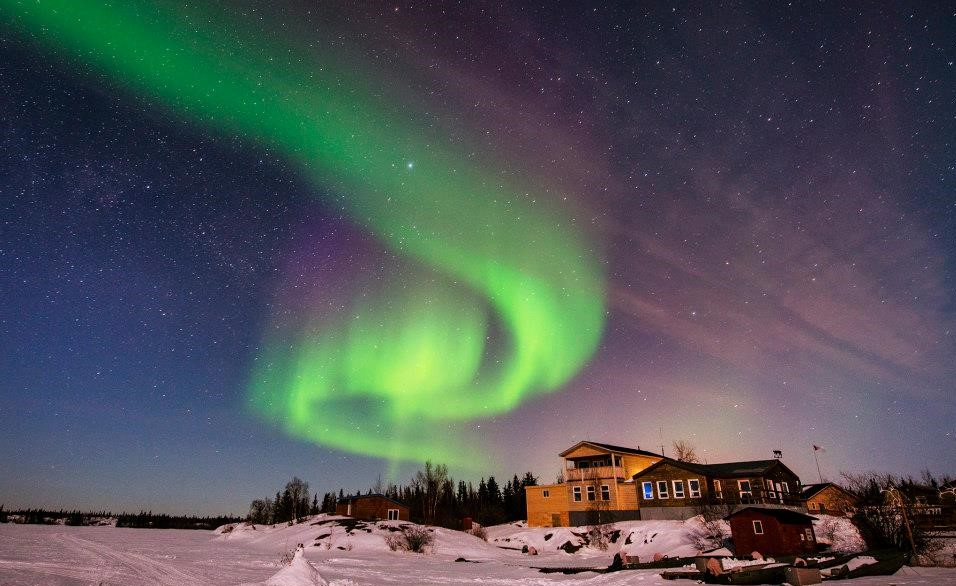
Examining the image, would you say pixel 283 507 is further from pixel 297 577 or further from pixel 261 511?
pixel 297 577

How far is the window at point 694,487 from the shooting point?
50.1 meters

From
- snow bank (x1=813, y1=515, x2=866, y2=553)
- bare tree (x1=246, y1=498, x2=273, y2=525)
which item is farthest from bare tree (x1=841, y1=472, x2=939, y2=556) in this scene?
bare tree (x1=246, y1=498, x2=273, y2=525)

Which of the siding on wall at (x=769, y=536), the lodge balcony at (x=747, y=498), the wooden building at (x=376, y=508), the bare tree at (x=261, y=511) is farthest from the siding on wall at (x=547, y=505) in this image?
the bare tree at (x=261, y=511)

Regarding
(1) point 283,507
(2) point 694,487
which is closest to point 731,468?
(2) point 694,487

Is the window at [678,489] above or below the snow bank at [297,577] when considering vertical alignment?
above

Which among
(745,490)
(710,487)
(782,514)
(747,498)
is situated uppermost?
(710,487)

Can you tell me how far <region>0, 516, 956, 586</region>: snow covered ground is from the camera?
61.6ft

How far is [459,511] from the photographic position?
→ 109062 millimetres

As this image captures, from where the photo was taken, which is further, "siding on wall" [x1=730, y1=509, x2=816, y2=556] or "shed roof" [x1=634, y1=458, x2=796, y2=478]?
"shed roof" [x1=634, y1=458, x2=796, y2=478]

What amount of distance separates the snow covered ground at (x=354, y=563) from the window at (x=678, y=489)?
4.69 metres

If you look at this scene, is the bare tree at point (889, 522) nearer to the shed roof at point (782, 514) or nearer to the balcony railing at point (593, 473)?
the shed roof at point (782, 514)

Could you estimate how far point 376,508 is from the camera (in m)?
74.7

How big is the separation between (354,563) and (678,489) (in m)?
33.9

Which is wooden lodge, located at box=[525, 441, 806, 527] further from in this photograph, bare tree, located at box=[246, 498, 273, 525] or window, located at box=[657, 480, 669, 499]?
bare tree, located at box=[246, 498, 273, 525]
